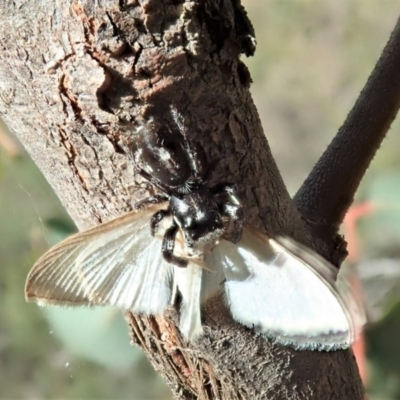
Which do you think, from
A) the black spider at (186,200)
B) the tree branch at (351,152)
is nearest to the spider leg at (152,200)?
the black spider at (186,200)

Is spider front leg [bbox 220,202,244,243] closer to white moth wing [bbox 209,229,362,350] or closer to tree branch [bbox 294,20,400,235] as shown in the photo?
white moth wing [bbox 209,229,362,350]

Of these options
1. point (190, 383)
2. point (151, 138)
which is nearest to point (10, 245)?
point (190, 383)

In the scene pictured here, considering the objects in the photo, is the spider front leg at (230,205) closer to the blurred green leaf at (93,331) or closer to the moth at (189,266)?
the moth at (189,266)

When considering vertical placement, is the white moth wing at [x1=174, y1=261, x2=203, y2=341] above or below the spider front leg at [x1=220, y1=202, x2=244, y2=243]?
below

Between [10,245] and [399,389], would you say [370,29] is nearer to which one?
[399,389]

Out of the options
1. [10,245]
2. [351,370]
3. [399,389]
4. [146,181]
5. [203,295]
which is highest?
[10,245]

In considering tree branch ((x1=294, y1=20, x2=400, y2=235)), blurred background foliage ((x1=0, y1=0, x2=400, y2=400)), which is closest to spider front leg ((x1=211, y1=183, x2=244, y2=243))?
tree branch ((x1=294, y1=20, x2=400, y2=235))
